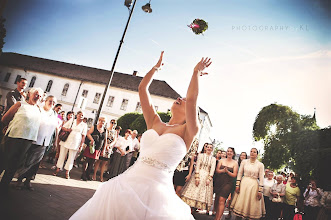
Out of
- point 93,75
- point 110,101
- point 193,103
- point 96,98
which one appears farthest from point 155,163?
point 93,75

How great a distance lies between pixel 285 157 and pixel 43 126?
29.0m

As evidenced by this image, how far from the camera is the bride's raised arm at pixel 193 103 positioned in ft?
6.64

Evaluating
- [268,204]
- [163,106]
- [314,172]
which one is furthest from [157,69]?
[163,106]

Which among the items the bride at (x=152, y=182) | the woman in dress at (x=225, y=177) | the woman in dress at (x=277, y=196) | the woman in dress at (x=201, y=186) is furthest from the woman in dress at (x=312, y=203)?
the bride at (x=152, y=182)

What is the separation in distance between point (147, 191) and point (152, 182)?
0.10 meters

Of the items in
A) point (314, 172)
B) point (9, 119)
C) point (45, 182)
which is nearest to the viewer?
point (9, 119)

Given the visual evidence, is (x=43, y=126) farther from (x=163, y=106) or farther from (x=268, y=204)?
(x=163, y=106)

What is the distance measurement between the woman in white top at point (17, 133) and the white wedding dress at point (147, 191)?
10.3ft

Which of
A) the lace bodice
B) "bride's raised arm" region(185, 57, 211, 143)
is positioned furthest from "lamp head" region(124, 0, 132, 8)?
the lace bodice

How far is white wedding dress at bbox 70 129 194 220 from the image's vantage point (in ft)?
5.74

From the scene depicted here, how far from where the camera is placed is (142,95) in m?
2.45

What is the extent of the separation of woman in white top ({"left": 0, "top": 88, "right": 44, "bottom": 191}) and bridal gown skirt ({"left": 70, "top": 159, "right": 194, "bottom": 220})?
3.19 metres

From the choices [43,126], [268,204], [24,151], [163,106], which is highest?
[163,106]

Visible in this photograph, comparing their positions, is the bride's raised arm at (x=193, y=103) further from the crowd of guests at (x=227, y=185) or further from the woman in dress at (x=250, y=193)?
the woman in dress at (x=250, y=193)
